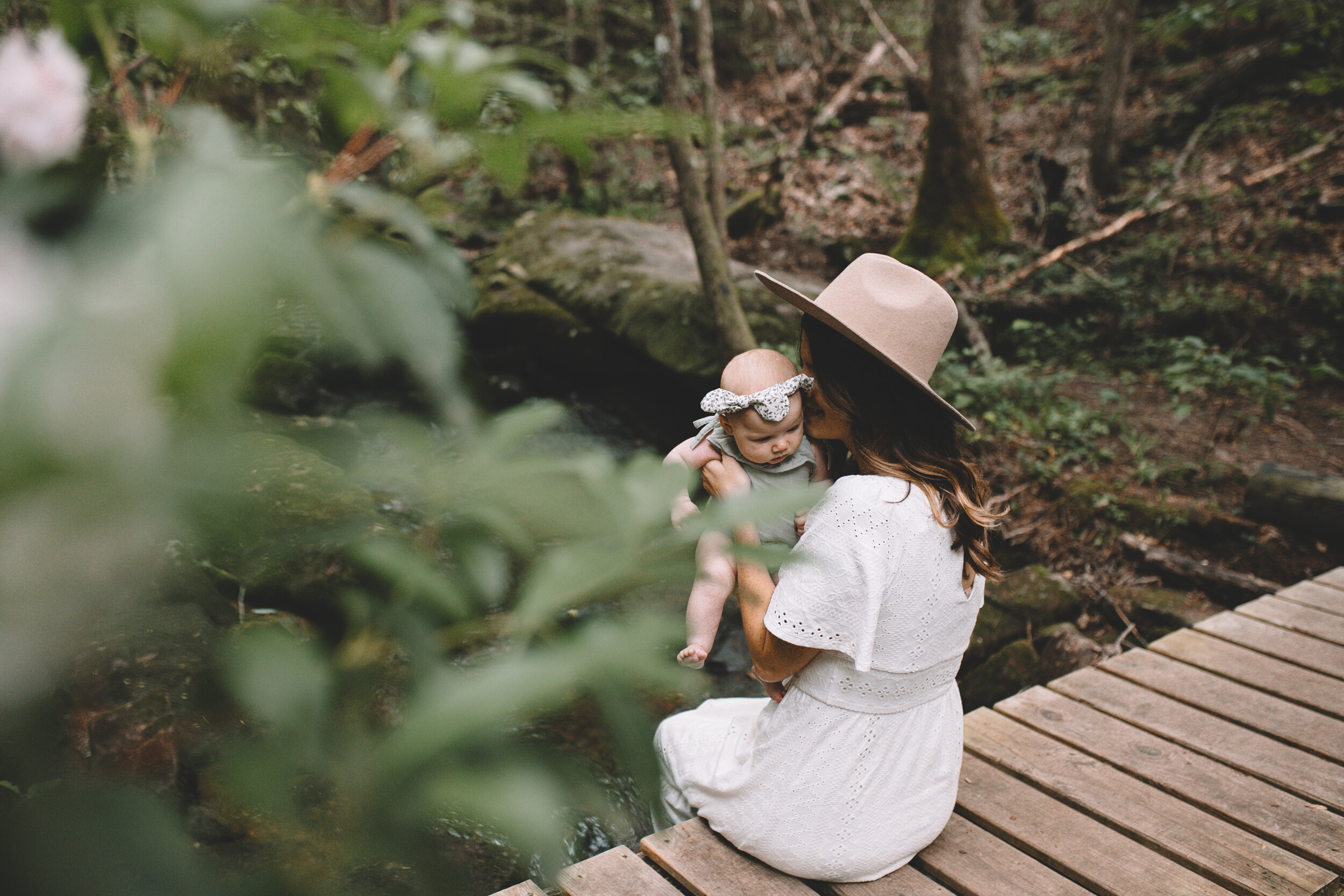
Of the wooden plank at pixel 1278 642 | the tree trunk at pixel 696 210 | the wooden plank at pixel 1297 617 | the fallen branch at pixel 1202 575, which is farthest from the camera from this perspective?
the tree trunk at pixel 696 210

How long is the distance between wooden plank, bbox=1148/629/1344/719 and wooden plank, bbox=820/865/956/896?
1613 mm

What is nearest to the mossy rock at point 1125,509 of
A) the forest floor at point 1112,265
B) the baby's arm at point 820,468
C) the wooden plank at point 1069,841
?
the forest floor at point 1112,265

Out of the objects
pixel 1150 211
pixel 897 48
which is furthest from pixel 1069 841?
pixel 897 48

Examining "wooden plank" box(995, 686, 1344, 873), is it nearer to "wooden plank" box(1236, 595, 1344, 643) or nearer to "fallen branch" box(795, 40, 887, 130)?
"wooden plank" box(1236, 595, 1344, 643)

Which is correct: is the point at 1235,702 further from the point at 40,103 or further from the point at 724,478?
the point at 40,103

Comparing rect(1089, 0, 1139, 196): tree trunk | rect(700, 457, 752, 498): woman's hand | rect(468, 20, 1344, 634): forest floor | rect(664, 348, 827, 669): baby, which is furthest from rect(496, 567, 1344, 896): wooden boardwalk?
rect(1089, 0, 1139, 196): tree trunk

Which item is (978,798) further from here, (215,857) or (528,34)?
(528,34)

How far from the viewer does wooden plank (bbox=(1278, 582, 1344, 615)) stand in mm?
3342

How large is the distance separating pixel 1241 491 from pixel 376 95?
5.47 meters

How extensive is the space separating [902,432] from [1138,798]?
131 cm

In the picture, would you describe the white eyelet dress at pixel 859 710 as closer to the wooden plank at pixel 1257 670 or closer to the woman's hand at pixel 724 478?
the woman's hand at pixel 724 478

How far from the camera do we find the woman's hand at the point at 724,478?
180cm

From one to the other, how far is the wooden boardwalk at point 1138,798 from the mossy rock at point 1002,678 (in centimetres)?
68

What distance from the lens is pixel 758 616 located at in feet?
5.70
